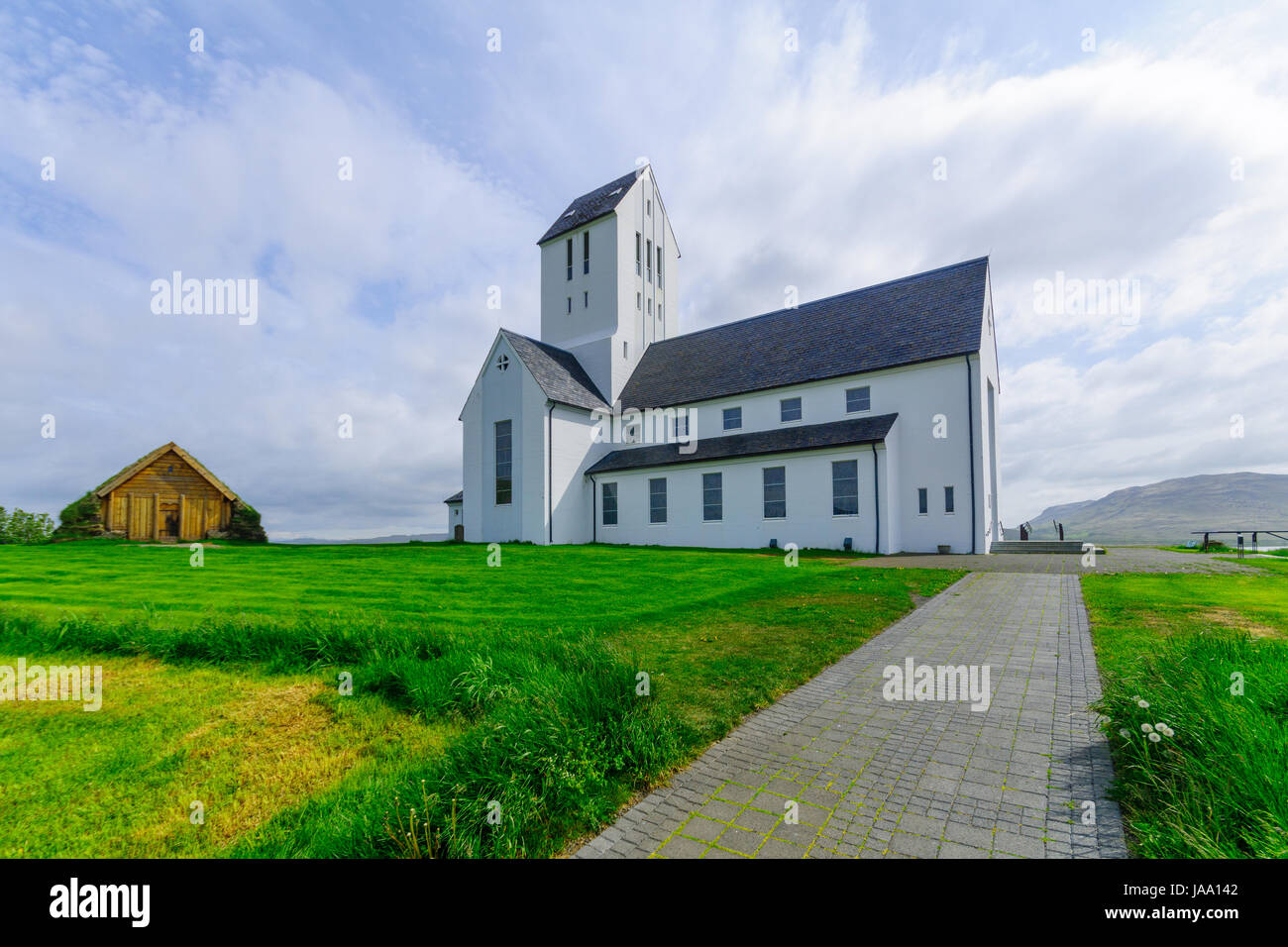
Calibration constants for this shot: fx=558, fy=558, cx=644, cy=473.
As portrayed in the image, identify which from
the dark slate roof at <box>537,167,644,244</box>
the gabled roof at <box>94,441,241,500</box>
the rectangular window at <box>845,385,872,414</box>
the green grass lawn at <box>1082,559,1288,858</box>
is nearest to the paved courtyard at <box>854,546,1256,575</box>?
the rectangular window at <box>845,385,872,414</box>

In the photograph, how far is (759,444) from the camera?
2803 cm

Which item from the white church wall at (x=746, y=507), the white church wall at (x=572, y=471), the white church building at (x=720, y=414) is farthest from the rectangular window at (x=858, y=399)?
the white church wall at (x=572, y=471)

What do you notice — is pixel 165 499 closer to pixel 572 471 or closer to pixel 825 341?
pixel 572 471

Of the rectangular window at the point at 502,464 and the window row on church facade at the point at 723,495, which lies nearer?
the window row on church facade at the point at 723,495

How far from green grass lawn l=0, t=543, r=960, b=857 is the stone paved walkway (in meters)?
0.34

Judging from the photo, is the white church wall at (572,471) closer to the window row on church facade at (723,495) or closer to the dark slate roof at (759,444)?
the dark slate roof at (759,444)

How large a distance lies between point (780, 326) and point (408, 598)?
28.4 m

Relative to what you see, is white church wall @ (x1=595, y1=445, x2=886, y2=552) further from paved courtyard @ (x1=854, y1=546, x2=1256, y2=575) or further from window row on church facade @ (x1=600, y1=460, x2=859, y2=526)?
paved courtyard @ (x1=854, y1=546, x2=1256, y2=575)

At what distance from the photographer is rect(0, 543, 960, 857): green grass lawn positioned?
3.18m

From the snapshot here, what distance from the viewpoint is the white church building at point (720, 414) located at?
24.5 meters

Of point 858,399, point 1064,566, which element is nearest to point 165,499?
point 858,399

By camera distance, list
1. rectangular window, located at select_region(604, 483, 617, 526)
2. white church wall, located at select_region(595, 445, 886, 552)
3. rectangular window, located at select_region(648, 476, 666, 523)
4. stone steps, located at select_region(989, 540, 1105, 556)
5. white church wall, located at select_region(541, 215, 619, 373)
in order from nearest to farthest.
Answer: stone steps, located at select_region(989, 540, 1105, 556)
white church wall, located at select_region(595, 445, 886, 552)
rectangular window, located at select_region(648, 476, 666, 523)
rectangular window, located at select_region(604, 483, 617, 526)
white church wall, located at select_region(541, 215, 619, 373)

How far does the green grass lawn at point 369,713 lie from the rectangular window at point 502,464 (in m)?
20.6
